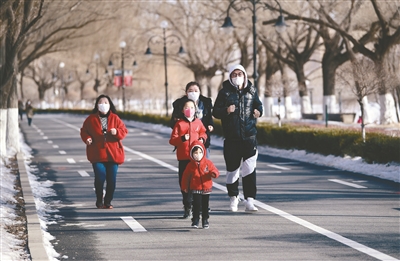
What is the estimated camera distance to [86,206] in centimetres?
1333

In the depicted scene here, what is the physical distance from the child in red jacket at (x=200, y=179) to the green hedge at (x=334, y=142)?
8.30 m

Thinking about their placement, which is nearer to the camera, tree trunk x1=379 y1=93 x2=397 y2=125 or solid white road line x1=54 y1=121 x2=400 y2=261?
solid white road line x1=54 y1=121 x2=400 y2=261

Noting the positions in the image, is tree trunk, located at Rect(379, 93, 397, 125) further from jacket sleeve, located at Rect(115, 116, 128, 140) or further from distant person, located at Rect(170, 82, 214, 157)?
distant person, located at Rect(170, 82, 214, 157)

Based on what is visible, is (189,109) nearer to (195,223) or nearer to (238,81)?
(238,81)

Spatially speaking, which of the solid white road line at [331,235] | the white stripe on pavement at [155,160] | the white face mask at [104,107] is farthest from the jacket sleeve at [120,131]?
the white stripe on pavement at [155,160]

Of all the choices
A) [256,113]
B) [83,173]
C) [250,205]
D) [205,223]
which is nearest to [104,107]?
[256,113]

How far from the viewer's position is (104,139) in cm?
1281

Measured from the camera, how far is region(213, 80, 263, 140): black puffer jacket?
1182 cm

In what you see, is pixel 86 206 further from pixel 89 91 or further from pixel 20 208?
pixel 89 91

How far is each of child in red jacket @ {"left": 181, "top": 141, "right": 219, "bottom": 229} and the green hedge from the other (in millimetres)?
8296

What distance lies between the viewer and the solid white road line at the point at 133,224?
1080 cm

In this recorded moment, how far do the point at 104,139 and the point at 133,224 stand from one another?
1959 mm

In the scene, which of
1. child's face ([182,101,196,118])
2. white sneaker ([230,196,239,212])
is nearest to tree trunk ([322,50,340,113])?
white sneaker ([230,196,239,212])

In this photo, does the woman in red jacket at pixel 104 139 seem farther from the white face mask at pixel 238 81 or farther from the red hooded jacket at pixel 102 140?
the white face mask at pixel 238 81
